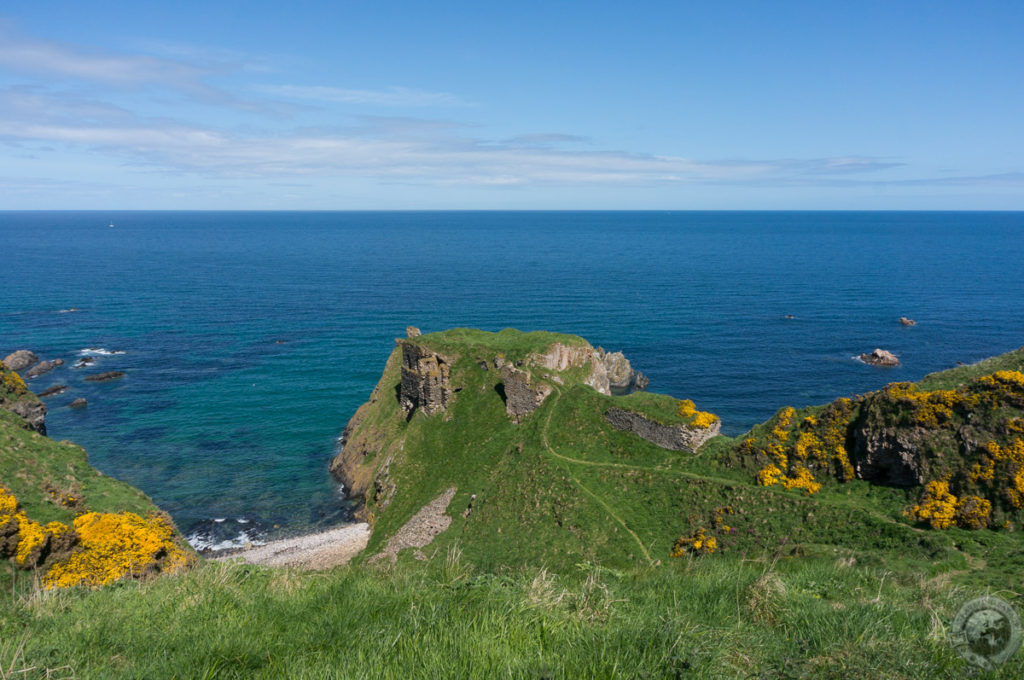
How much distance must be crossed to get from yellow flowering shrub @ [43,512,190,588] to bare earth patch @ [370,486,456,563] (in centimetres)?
1696

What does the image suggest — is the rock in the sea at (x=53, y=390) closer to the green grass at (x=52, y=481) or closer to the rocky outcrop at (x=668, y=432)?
the green grass at (x=52, y=481)

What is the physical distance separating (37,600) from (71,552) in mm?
21200

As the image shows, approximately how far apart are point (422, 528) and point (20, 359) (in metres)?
82.8

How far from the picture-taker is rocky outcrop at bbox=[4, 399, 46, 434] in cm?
4759

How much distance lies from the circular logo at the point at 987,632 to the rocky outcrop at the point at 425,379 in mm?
53731

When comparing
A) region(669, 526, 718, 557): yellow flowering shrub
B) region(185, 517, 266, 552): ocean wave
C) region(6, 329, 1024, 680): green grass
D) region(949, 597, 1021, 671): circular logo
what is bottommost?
region(185, 517, 266, 552): ocean wave

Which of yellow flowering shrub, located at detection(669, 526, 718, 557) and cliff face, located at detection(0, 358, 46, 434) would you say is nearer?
yellow flowering shrub, located at detection(669, 526, 718, 557)

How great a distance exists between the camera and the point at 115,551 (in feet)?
96.2

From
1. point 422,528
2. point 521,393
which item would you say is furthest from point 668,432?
point 422,528

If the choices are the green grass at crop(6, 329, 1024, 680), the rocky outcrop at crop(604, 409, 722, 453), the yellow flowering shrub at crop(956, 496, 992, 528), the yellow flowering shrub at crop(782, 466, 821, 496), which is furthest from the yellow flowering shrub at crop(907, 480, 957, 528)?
the rocky outcrop at crop(604, 409, 722, 453)

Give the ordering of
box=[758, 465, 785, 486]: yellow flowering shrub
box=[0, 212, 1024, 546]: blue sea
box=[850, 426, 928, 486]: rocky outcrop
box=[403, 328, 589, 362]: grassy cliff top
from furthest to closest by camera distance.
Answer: box=[0, 212, 1024, 546]: blue sea → box=[403, 328, 589, 362]: grassy cliff top → box=[758, 465, 785, 486]: yellow flowering shrub → box=[850, 426, 928, 486]: rocky outcrop

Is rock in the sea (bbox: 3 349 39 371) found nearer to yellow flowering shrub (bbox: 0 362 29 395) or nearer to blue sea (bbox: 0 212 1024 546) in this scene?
blue sea (bbox: 0 212 1024 546)

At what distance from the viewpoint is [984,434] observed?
33.0m

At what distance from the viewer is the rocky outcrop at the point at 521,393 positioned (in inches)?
2169
